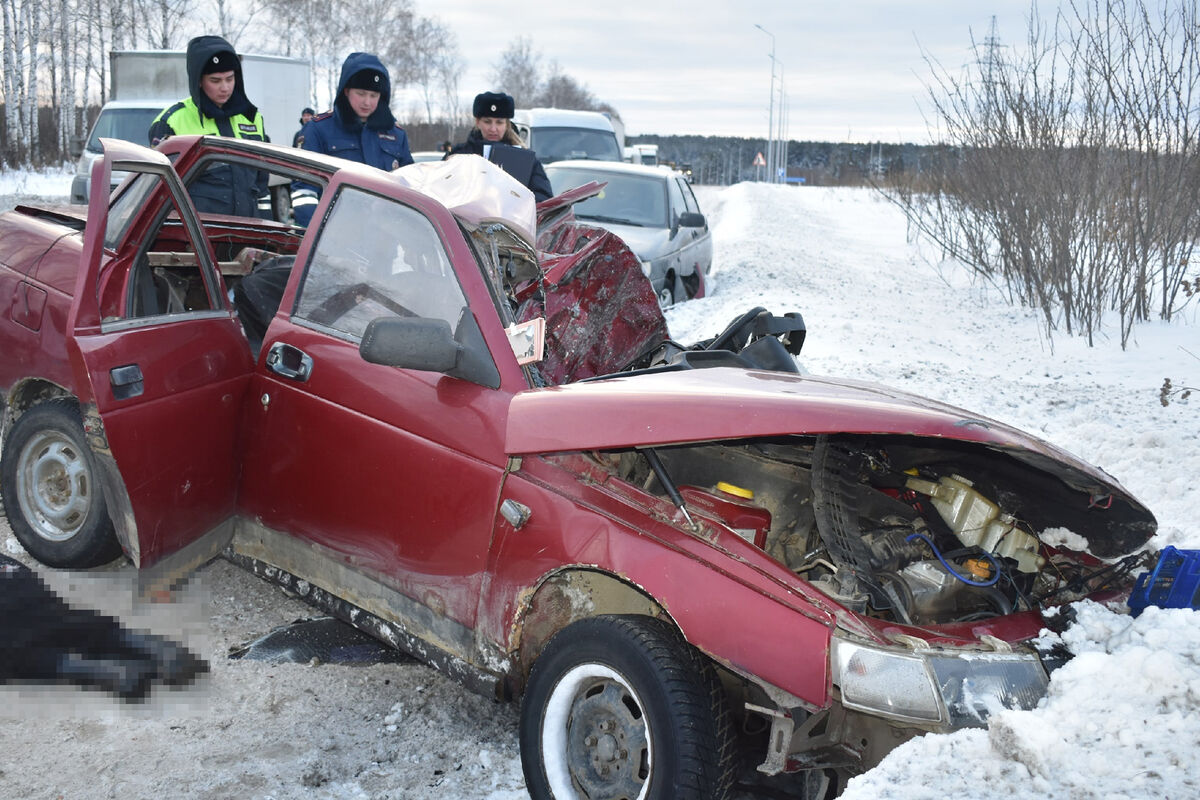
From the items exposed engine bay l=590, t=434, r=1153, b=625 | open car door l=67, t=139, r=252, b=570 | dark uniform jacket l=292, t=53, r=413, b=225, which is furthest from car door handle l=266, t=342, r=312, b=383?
dark uniform jacket l=292, t=53, r=413, b=225

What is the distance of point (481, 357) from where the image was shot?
2945 mm

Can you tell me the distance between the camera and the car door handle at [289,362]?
3379 millimetres

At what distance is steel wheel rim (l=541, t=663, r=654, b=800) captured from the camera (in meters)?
2.51

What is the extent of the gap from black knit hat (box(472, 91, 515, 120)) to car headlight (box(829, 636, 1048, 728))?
584cm

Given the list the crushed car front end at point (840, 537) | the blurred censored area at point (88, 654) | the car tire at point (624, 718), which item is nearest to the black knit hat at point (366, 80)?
the blurred censored area at point (88, 654)

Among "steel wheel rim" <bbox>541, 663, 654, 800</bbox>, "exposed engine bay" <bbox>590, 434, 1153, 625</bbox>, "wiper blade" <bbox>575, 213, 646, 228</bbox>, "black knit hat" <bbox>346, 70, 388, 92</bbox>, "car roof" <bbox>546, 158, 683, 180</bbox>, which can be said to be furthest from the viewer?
"car roof" <bbox>546, 158, 683, 180</bbox>

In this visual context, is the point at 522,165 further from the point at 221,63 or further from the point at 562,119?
the point at 562,119

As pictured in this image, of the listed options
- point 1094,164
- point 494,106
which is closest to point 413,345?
point 494,106

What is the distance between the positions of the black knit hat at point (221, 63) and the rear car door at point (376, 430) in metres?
2.67

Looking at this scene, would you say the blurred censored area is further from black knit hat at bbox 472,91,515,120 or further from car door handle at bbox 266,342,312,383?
black knit hat at bbox 472,91,515,120

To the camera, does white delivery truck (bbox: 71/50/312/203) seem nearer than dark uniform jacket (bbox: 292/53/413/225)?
No

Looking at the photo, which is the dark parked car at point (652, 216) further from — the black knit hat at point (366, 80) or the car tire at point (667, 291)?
the black knit hat at point (366, 80)

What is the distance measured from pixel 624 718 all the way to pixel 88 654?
1858 mm

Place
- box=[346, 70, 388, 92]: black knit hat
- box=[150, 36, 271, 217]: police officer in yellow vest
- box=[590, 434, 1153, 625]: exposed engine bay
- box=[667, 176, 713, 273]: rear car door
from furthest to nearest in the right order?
box=[667, 176, 713, 273]: rear car door < box=[346, 70, 388, 92]: black knit hat < box=[150, 36, 271, 217]: police officer in yellow vest < box=[590, 434, 1153, 625]: exposed engine bay
